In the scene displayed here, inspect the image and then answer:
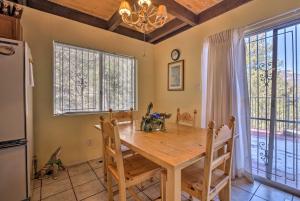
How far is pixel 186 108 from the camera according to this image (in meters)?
3.10

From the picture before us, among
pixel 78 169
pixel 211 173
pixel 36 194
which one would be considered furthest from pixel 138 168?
pixel 78 169

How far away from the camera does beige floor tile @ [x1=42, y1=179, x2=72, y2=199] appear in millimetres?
1916

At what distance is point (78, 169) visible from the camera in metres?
2.55

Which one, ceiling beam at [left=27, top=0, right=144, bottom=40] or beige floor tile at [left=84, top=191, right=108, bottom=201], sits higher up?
ceiling beam at [left=27, top=0, right=144, bottom=40]

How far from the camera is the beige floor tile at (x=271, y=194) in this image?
5.89 feet

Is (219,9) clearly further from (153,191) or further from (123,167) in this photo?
(153,191)

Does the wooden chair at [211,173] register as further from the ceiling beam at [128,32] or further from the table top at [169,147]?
the ceiling beam at [128,32]

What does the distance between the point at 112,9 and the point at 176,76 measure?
1676mm

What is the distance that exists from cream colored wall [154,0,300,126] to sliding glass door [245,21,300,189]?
258mm

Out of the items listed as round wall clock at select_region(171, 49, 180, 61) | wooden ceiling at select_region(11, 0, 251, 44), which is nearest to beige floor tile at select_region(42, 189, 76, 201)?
wooden ceiling at select_region(11, 0, 251, 44)

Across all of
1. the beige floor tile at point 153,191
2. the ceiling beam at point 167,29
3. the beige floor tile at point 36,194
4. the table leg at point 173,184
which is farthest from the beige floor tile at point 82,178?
the ceiling beam at point 167,29

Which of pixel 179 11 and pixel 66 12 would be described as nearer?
pixel 179 11

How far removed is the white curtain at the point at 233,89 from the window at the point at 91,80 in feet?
5.76

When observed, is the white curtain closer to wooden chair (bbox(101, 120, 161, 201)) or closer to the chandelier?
the chandelier
